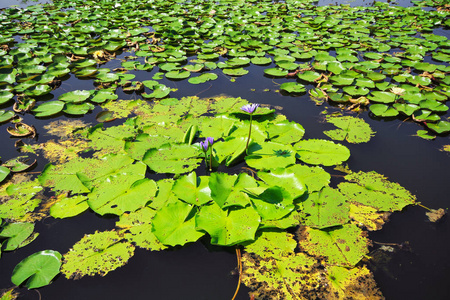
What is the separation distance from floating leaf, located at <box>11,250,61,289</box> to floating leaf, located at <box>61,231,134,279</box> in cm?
7

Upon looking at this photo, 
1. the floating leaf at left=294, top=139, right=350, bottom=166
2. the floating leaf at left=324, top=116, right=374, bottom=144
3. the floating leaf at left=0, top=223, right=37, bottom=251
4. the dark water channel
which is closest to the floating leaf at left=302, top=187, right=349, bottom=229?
the dark water channel

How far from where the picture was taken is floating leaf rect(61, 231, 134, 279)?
201cm

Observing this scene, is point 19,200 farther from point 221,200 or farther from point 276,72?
point 276,72

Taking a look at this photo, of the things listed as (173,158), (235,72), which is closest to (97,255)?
(173,158)

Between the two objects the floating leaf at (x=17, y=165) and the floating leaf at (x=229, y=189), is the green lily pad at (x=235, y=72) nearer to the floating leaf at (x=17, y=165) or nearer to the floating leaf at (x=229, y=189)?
the floating leaf at (x=229, y=189)

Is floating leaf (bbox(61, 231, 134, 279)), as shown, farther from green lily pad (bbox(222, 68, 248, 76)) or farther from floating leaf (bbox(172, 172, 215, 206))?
green lily pad (bbox(222, 68, 248, 76))

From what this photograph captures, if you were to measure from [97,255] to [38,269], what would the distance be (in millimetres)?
421

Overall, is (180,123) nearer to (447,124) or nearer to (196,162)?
(196,162)

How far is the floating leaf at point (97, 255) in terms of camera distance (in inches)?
79.1

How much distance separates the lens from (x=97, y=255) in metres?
2.10

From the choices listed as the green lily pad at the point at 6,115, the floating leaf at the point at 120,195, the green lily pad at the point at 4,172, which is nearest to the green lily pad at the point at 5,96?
the green lily pad at the point at 6,115

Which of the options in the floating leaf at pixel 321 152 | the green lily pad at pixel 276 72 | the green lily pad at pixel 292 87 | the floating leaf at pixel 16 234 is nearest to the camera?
the floating leaf at pixel 16 234

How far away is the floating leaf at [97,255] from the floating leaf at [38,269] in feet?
0.24

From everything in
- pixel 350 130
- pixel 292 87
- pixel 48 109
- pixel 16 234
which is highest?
pixel 292 87
